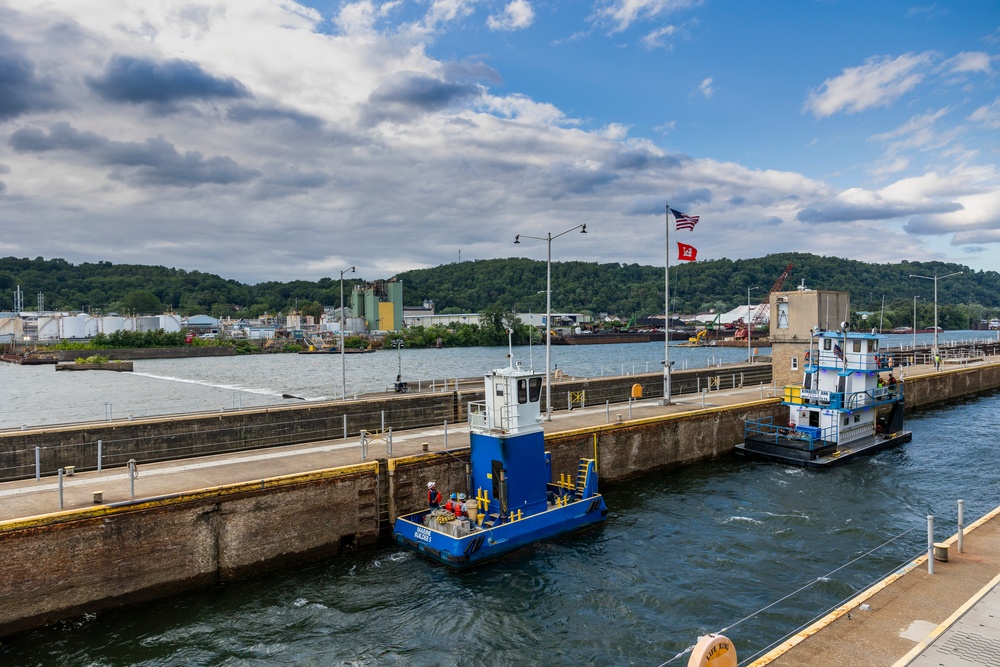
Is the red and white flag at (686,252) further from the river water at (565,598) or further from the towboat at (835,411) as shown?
the river water at (565,598)

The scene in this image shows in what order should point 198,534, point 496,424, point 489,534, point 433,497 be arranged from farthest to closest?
point 496,424 < point 433,497 < point 489,534 < point 198,534

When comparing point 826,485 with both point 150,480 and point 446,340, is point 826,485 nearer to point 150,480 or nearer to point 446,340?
point 150,480

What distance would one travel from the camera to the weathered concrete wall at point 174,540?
42.7 feet

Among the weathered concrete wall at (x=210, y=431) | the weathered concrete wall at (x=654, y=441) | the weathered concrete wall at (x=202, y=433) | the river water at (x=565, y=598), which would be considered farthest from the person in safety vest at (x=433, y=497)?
the weathered concrete wall at (x=202, y=433)

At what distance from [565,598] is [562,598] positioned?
0.08 m

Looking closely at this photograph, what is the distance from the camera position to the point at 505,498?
1831cm

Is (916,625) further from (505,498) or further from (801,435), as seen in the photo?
(801,435)

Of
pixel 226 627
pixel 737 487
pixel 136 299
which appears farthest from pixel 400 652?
pixel 136 299

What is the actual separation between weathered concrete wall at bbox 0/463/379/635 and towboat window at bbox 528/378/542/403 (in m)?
5.21

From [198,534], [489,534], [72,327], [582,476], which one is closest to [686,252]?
[582,476]

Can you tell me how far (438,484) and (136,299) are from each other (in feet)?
703

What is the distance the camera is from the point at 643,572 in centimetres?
1694

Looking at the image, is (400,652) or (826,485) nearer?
(400,652)

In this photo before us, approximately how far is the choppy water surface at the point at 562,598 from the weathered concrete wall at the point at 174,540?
39 centimetres
